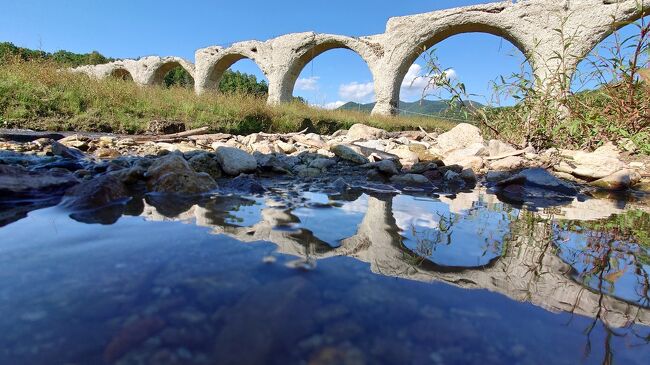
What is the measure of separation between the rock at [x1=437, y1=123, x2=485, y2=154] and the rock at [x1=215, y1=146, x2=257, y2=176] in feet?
7.90

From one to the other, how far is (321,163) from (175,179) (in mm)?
1540

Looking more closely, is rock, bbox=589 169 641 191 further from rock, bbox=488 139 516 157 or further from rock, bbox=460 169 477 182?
rock, bbox=460 169 477 182

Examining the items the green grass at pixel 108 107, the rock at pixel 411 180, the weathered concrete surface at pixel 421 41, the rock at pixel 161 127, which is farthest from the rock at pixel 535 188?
the green grass at pixel 108 107

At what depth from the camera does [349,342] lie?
0.62 metres

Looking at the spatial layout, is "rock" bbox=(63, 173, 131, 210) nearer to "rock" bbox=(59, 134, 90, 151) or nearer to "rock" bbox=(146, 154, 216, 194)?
"rock" bbox=(146, 154, 216, 194)

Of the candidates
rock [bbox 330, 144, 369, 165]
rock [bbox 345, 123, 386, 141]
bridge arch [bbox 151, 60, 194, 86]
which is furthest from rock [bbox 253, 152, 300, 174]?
bridge arch [bbox 151, 60, 194, 86]

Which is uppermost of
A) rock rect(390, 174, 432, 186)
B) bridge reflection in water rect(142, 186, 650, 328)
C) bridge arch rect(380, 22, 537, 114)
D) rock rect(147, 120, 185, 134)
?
bridge arch rect(380, 22, 537, 114)

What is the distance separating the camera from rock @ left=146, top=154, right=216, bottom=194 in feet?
6.50

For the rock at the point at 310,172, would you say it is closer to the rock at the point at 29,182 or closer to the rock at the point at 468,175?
the rock at the point at 468,175

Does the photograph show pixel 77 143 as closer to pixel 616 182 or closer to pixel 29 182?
pixel 29 182

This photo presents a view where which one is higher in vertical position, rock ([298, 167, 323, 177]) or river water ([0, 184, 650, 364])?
rock ([298, 167, 323, 177])

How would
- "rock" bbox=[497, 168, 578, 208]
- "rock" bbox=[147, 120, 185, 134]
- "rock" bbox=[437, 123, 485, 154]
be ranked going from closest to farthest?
1. "rock" bbox=[497, 168, 578, 208]
2. "rock" bbox=[437, 123, 485, 154]
3. "rock" bbox=[147, 120, 185, 134]

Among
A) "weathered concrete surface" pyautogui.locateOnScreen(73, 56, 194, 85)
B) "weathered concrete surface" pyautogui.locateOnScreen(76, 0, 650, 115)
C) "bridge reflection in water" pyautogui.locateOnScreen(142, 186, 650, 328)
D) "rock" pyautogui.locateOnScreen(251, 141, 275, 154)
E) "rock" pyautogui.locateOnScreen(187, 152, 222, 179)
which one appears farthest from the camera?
"weathered concrete surface" pyautogui.locateOnScreen(73, 56, 194, 85)

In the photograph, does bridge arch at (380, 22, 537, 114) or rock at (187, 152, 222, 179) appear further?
bridge arch at (380, 22, 537, 114)
